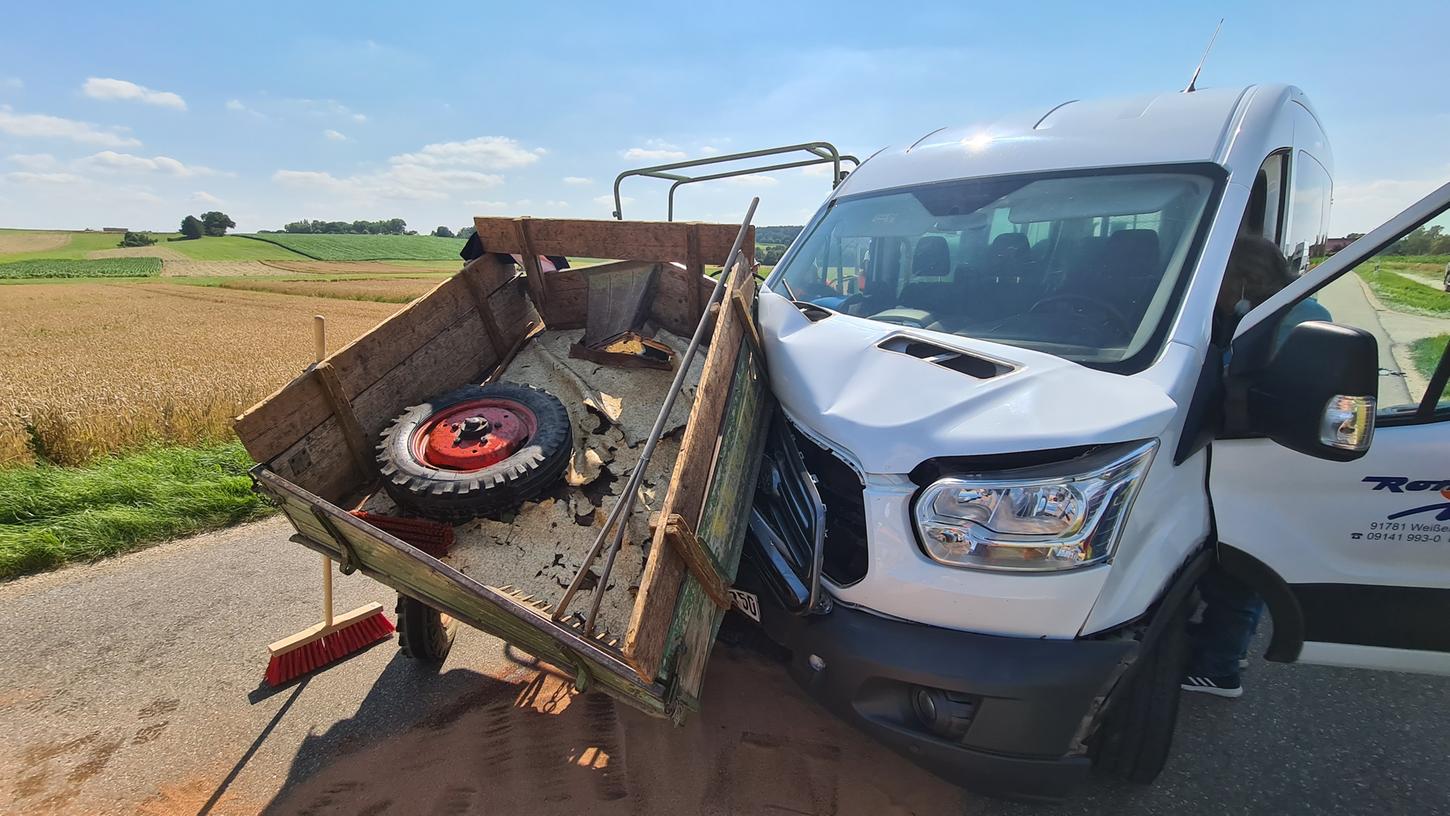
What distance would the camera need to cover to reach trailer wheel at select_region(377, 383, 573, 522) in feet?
9.34

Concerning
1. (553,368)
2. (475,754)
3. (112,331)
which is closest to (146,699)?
(475,754)

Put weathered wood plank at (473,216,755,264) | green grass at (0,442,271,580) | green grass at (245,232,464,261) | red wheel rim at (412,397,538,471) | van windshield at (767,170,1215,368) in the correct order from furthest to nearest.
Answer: green grass at (245,232,464,261), green grass at (0,442,271,580), weathered wood plank at (473,216,755,264), red wheel rim at (412,397,538,471), van windshield at (767,170,1215,368)

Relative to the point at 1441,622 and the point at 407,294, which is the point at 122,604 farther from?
the point at 407,294

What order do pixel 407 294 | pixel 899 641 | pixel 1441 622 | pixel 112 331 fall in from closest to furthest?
pixel 899 641
pixel 1441 622
pixel 112 331
pixel 407 294

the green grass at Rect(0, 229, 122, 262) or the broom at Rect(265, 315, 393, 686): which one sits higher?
the green grass at Rect(0, 229, 122, 262)

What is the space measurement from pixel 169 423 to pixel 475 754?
6.20 meters

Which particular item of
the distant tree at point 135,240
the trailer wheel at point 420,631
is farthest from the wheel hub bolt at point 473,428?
the distant tree at point 135,240

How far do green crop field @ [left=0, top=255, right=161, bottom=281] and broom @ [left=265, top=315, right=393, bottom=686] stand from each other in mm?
55840

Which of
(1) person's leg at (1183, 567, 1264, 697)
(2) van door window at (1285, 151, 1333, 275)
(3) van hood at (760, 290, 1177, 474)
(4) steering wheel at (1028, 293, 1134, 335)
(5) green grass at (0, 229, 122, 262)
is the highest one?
(5) green grass at (0, 229, 122, 262)

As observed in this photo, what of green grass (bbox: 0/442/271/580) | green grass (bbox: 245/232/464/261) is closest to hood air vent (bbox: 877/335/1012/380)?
green grass (bbox: 0/442/271/580)

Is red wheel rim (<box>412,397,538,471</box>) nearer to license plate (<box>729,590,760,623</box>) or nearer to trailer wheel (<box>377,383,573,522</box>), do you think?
trailer wheel (<box>377,383,573,522</box>)

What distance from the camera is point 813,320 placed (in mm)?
2812

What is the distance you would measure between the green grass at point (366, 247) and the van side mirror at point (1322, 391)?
2896 inches

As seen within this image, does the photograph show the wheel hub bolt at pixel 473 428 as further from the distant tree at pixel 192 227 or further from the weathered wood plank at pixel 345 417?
the distant tree at pixel 192 227
